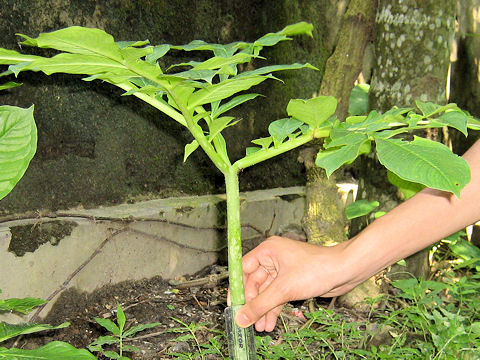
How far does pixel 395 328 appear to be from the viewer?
205 centimetres

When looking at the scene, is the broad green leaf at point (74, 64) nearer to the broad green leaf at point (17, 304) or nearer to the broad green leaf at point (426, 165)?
the broad green leaf at point (426, 165)

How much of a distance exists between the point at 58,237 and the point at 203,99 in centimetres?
116

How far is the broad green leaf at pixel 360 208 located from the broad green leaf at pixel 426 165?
134 cm

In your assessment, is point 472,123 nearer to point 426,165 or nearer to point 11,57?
point 426,165

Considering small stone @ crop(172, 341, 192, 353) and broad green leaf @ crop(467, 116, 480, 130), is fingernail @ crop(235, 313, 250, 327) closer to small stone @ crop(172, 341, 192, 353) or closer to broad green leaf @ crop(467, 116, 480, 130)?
broad green leaf @ crop(467, 116, 480, 130)

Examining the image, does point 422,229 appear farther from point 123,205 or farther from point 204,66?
point 123,205

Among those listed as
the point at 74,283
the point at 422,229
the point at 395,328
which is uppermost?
the point at 422,229

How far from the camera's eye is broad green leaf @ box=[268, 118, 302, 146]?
0.91 meters

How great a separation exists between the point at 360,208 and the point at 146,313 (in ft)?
2.74

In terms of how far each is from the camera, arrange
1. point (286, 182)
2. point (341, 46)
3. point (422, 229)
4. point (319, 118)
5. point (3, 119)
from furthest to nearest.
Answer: point (286, 182)
point (341, 46)
point (422, 229)
point (3, 119)
point (319, 118)

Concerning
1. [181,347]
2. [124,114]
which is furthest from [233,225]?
[124,114]

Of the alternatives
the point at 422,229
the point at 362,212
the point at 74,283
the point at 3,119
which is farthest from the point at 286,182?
the point at 3,119

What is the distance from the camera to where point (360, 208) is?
2.18 m

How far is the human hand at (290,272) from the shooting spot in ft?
3.77
